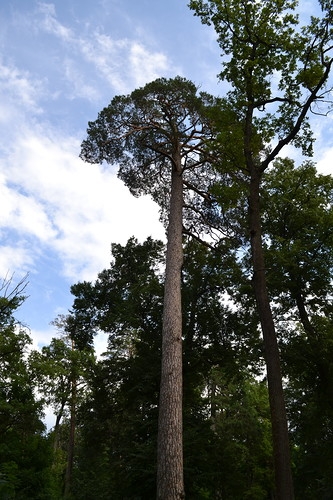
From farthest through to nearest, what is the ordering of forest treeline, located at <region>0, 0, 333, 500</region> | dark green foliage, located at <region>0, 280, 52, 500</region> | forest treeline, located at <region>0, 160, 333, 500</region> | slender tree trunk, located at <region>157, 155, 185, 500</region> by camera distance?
1. dark green foliage, located at <region>0, 280, 52, 500</region>
2. forest treeline, located at <region>0, 160, 333, 500</region>
3. forest treeline, located at <region>0, 0, 333, 500</region>
4. slender tree trunk, located at <region>157, 155, 185, 500</region>

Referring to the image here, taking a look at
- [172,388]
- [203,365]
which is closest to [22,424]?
[203,365]

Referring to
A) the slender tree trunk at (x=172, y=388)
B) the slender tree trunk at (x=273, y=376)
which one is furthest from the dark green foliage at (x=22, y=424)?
the slender tree trunk at (x=273, y=376)

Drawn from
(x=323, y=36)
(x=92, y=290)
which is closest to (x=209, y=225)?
(x=323, y=36)

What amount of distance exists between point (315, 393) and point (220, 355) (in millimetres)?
3941

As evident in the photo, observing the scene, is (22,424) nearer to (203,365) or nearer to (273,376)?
(203,365)

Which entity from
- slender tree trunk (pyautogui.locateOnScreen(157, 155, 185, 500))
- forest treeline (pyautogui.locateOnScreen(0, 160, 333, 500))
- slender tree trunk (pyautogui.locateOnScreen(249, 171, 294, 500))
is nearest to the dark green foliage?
forest treeline (pyautogui.locateOnScreen(0, 160, 333, 500))

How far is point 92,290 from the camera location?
66.6 feet

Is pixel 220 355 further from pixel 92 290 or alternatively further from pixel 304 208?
pixel 92 290

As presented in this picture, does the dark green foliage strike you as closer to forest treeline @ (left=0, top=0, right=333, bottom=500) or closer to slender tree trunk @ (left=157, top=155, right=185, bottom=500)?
forest treeline @ (left=0, top=0, right=333, bottom=500)

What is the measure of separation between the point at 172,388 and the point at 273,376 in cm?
208

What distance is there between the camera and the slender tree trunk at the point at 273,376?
6.01m

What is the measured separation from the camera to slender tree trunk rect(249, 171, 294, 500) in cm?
601

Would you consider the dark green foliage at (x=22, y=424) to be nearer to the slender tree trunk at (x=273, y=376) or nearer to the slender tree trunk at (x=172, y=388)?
the slender tree trunk at (x=172, y=388)

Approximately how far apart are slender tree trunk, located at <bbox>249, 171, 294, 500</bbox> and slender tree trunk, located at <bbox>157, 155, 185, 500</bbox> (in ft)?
5.56
